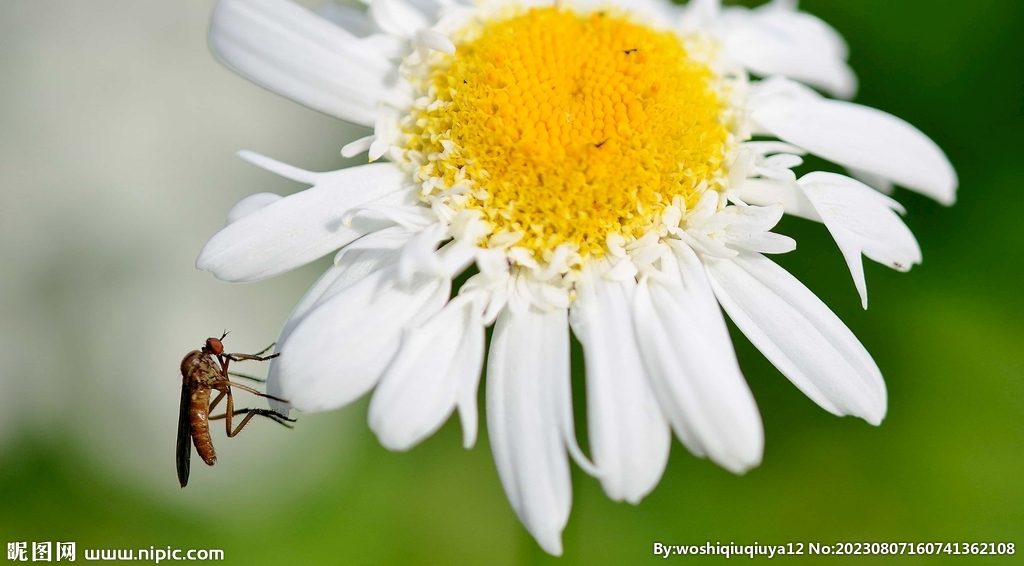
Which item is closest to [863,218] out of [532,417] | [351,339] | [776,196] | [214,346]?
[776,196]

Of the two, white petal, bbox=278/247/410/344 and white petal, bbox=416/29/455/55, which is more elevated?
white petal, bbox=416/29/455/55

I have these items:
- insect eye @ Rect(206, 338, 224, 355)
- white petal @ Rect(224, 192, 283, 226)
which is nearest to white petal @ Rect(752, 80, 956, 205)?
white petal @ Rect(224, 192, 283, 226)

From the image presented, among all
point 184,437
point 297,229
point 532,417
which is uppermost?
point 297,229

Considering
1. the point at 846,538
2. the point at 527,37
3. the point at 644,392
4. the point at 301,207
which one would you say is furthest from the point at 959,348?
the point at 301,207

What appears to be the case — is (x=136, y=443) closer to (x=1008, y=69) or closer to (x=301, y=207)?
(x=301, y=207)

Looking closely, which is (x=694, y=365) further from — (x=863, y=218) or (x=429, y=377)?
(x=863, y=218)

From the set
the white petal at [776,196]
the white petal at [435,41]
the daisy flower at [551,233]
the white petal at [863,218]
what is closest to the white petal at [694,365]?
the daisy flower at [551,233]

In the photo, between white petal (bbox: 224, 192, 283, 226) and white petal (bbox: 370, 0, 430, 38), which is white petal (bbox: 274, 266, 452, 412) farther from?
white petal (bbox: 370, 0, 430, 38)
